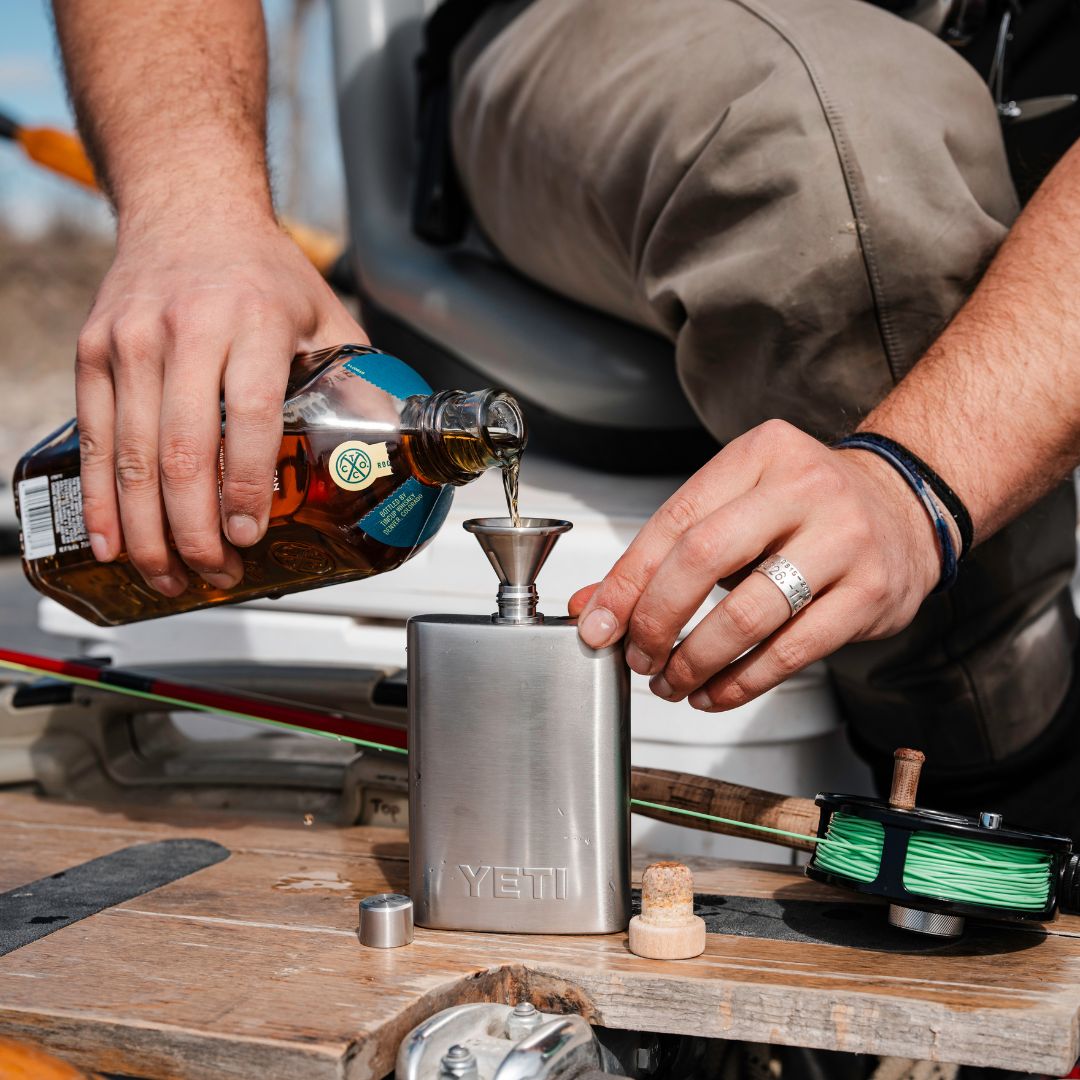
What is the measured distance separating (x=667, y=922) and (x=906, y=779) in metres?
0.20

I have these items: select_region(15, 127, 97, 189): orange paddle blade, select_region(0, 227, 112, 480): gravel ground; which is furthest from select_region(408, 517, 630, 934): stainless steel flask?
select_region(0, 227, 112, 480): gravel ground

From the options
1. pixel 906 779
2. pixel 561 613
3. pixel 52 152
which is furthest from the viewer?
pixel 52 152

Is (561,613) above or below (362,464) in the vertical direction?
below

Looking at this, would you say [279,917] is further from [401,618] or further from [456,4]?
[456,4]

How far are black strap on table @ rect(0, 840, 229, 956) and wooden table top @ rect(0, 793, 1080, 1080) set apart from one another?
2 centimetres

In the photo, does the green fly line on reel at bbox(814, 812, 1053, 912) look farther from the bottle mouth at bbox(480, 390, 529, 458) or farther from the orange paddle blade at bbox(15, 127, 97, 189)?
the orange paddle blade at bbox(15, 127, 97, 189)

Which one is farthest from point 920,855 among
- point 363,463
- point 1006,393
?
point 363,463

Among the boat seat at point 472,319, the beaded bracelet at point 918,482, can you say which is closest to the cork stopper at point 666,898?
the beaded bracelet at point 918,482

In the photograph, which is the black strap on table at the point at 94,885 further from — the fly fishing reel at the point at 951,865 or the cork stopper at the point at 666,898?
the fly fishing reel at the point at 951,865

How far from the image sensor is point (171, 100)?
1274 millimetres

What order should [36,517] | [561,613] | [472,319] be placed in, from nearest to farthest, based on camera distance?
[36,517], [561,613], [472,319]

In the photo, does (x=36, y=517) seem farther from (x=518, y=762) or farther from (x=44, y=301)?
(x=44, y=301)

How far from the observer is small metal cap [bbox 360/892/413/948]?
2.86 ft

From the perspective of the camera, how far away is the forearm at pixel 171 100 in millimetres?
1179
